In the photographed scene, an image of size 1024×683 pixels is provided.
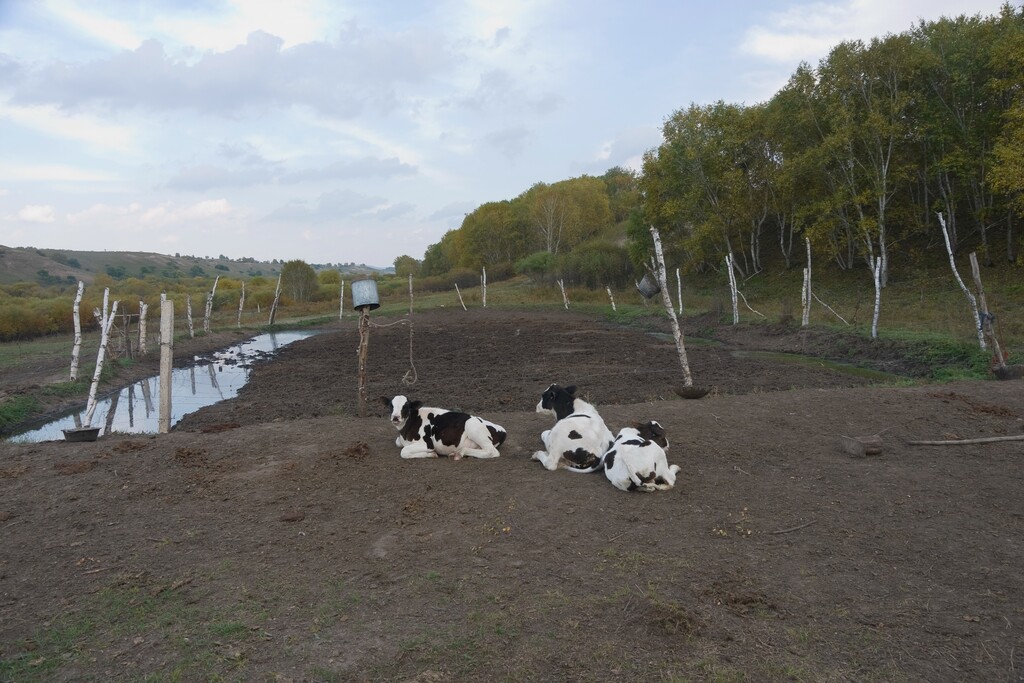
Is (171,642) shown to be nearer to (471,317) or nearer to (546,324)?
(546,324)

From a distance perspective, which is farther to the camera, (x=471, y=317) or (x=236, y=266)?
(x=236, y=266)

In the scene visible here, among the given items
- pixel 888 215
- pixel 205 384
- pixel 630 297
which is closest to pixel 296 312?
pixel 630 297

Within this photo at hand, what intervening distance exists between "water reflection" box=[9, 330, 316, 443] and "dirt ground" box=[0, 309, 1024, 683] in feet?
15.6

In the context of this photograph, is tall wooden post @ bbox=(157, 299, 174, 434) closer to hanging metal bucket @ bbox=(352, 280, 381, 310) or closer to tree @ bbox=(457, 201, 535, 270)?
hanging metal bucket @ bbox=(352, 280, 381, 310)

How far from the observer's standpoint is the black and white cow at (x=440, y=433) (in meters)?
7.41

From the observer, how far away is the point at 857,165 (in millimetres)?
32562

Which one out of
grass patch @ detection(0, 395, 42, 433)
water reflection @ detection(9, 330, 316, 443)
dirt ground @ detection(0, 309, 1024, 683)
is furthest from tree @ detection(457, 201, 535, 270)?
dirt ground @ detection(0, 309, 1024, 683)

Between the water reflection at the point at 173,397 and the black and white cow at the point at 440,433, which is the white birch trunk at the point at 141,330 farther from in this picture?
the black and white cow at the point at 440,433

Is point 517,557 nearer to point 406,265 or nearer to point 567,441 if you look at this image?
point 567,441

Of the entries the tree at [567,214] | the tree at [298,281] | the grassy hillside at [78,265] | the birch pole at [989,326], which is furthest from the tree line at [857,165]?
the grassy hillside at [78,265]

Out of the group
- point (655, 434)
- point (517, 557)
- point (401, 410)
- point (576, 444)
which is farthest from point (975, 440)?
point (401, 410)

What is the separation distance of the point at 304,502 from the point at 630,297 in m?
35.0

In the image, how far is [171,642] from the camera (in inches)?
158

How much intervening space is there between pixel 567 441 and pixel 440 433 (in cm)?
148
